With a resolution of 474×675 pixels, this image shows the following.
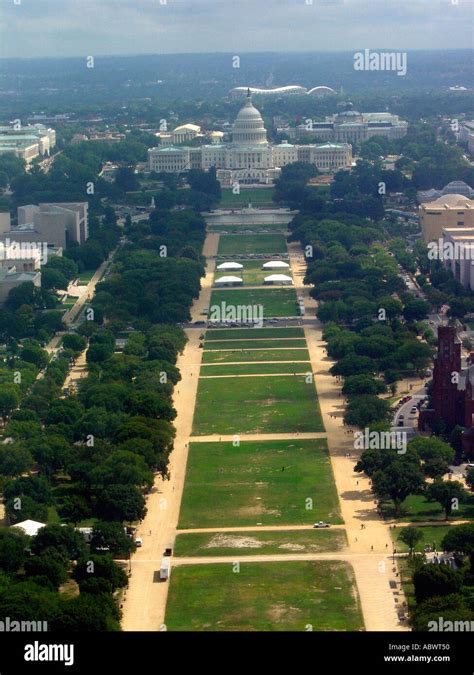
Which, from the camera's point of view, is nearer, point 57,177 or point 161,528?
point 161,528

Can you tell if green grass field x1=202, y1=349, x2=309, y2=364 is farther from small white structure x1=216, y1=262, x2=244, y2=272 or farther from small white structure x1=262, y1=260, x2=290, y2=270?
small white structure x1=262, y1=260, x2=290, y2=270

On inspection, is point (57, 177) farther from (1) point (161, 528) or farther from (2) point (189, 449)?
(1) point (161, 528)

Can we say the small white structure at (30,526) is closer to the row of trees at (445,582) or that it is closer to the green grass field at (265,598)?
the green grass field at (265,598)

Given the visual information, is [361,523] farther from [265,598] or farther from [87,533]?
[87,533]

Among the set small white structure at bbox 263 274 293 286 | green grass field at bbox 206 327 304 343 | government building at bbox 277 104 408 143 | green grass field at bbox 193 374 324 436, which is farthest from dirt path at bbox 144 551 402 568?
government building at bbox 277 104 408 143

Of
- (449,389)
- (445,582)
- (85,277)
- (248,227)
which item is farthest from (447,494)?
(248,227)
